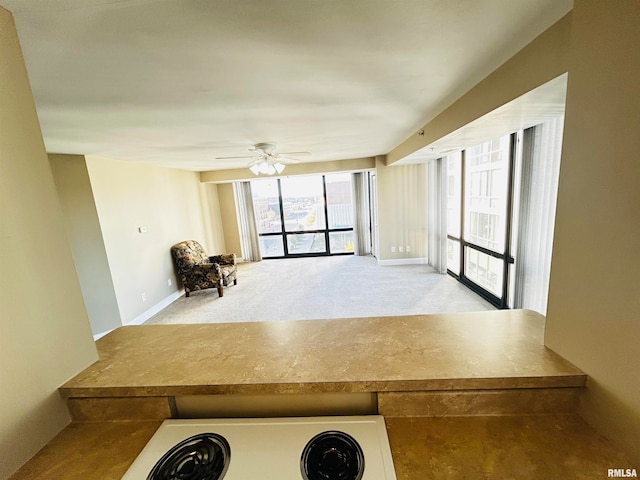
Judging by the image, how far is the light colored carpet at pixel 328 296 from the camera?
12.7 ft

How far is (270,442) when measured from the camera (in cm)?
78

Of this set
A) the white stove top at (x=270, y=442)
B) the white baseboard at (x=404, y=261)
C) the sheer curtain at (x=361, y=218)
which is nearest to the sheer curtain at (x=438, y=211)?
the white baseboard at (x=404, y=261)

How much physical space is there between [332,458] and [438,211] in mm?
5151

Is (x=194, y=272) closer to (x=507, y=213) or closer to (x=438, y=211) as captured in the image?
(x=438, y=211)

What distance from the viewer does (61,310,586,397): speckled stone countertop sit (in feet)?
2.65

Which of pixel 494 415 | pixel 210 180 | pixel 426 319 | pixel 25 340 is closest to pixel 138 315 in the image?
pixel 210 180

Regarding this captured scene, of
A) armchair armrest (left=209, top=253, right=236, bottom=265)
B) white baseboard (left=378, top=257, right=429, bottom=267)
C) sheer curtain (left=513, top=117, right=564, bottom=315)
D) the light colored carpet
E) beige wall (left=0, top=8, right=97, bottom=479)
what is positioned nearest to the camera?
beige wall (left=0, top=8, right=97, bottom=479)

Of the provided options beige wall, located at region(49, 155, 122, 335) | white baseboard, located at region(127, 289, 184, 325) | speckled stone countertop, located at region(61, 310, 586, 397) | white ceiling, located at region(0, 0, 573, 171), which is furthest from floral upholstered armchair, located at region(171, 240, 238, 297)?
speckled stone countertop, located at region(61, 310, 586, 397)

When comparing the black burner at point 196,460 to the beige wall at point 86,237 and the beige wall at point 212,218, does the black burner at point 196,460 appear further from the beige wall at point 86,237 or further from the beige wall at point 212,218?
the beige wall at point 212,218

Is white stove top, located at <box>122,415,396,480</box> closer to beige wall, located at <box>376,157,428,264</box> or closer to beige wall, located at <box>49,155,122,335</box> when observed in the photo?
beige wall, located at <box>49,155,122,335</box>

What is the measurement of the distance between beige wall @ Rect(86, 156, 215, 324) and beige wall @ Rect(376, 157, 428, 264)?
4.35 metres

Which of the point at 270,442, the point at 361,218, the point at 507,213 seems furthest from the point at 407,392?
the point at 361,218

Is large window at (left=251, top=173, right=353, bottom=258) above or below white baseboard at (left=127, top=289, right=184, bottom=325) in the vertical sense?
above

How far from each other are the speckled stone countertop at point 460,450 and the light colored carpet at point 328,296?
9.60ft
